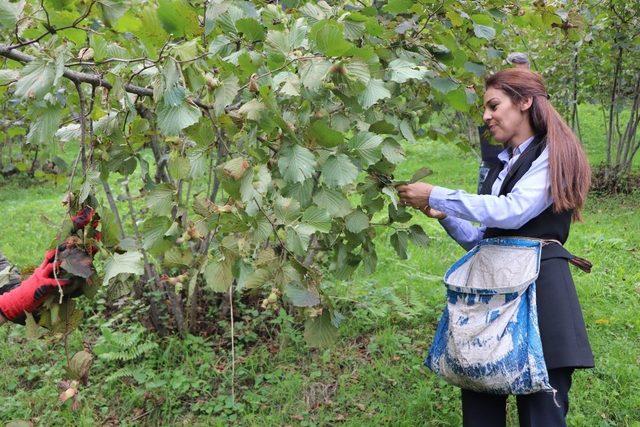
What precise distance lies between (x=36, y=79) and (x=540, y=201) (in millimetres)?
1637

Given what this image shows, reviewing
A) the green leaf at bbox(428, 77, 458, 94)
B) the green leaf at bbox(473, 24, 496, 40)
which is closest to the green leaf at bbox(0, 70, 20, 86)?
the green leaf at bbox(428, 77, 458, 94)

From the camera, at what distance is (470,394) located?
256 cm

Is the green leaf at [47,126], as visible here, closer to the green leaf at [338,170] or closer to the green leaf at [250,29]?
the green leaf at [250,29]

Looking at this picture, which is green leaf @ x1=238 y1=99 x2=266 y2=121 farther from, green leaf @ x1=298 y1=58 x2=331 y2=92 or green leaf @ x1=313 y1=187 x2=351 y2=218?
green leaf @ x1=313 y1=187 x2=351 y2=218

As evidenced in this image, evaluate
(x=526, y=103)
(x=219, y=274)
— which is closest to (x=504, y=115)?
(x=526, y=103)

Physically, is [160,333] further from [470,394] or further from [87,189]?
[87,189]

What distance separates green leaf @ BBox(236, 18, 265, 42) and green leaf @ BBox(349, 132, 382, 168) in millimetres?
378

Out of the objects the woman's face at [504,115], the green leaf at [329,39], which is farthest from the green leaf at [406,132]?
the green leaf at [329,39]

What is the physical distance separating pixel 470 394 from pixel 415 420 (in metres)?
0.88

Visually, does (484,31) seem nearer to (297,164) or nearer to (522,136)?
(522,136)

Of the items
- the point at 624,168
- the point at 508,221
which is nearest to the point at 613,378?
the point at 508,221

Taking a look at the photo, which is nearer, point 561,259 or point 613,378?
point 561,259

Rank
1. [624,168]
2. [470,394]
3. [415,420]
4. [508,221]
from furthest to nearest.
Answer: [624,168], [415,420], [470,394], [508,221]

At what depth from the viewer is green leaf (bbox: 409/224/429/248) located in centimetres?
232
